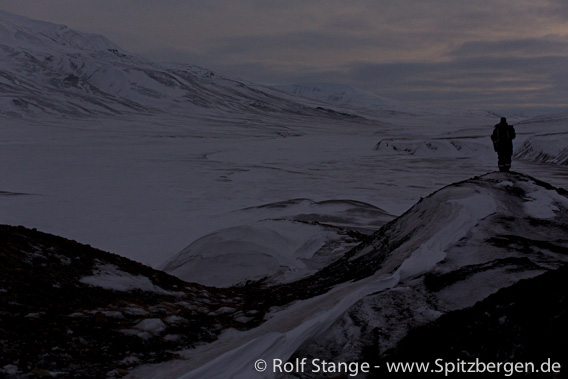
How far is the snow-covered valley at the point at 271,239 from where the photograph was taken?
108 inches

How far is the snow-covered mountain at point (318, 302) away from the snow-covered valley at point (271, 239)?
0.02 meters

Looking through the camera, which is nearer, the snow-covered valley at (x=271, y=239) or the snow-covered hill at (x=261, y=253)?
the snow-covered valley at (x=271, y=239)

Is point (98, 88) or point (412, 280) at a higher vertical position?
point (98, 88)

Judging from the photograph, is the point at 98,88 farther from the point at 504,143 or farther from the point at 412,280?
the point at 412,280

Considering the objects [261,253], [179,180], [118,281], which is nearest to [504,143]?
[261,253]

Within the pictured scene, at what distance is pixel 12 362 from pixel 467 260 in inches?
110

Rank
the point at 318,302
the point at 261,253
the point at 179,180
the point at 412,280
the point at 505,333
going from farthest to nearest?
the point at 179,180 < the point at 261,253 < the point at 318,302 < the point at 412,280 < the point at 505,333

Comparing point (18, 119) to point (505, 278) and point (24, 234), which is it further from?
point (505, 278)

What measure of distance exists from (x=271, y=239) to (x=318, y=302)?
439 cm

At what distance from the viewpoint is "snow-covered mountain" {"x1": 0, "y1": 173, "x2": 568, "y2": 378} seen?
7.72 ft

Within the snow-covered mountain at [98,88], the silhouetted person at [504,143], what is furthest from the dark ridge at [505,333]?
the snow-covered mountain at [98,88]

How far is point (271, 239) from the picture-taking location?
772 cm

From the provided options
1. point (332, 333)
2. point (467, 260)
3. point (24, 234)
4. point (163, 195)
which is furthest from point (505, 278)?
point (163, 195)

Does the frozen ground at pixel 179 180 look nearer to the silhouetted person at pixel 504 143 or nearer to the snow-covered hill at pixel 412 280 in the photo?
the snow-covered hill at pixel 412 280
